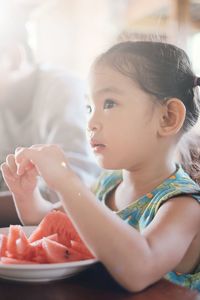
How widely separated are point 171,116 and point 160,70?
53mm

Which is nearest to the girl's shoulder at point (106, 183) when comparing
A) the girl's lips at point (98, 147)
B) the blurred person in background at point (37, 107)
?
the blurred person in background at point (37, 107)

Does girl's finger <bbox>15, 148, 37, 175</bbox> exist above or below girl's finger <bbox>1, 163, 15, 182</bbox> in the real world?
above

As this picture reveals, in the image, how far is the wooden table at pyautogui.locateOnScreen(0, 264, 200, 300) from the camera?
1.30ft

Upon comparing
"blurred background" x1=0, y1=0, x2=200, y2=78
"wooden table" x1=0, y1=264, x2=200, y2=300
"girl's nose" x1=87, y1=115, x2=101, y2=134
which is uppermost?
"blurred background" x1=0, y1=0, x2=200, y2=78

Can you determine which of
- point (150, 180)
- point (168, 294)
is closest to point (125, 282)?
point (168, 294)

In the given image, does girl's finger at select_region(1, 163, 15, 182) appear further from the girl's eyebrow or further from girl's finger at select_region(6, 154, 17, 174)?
the girl's eyebrow

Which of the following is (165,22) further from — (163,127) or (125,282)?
(125,282)

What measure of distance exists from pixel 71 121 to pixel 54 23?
147 millimetres

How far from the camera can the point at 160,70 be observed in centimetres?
50

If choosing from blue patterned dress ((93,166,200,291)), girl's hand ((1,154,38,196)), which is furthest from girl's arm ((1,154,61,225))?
blue patterned dress ((93,166,200,291))

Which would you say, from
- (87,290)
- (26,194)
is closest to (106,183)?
(26,194)

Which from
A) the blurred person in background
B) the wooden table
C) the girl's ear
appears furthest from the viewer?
the blurred person in background

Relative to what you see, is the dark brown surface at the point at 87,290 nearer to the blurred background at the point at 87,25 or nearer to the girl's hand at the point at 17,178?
the girl's hand at the point at 17,178

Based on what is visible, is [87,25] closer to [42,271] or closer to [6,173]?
[6,173]
